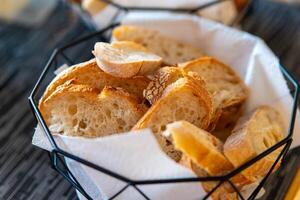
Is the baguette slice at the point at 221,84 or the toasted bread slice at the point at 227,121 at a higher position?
the baguette slice at the point at 221,84

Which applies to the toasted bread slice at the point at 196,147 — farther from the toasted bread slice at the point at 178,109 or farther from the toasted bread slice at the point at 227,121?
the toasted bread slice at the point at 227,121

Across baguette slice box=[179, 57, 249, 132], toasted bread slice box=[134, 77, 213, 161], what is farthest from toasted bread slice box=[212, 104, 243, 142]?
toasted bread slice box=[134, 77, 213, 161]

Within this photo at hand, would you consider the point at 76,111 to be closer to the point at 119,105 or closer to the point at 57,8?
the point at 119,105

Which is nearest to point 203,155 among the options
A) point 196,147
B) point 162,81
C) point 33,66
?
point 196,147

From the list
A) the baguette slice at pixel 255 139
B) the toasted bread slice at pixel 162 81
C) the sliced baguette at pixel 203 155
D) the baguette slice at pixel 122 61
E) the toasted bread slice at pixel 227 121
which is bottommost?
the toasted bread slice at pixel 227 121

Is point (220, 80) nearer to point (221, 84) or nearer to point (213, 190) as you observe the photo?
point (221, 84)

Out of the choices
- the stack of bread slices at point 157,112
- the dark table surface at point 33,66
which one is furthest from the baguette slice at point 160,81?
the dark table surface at point 33,66
